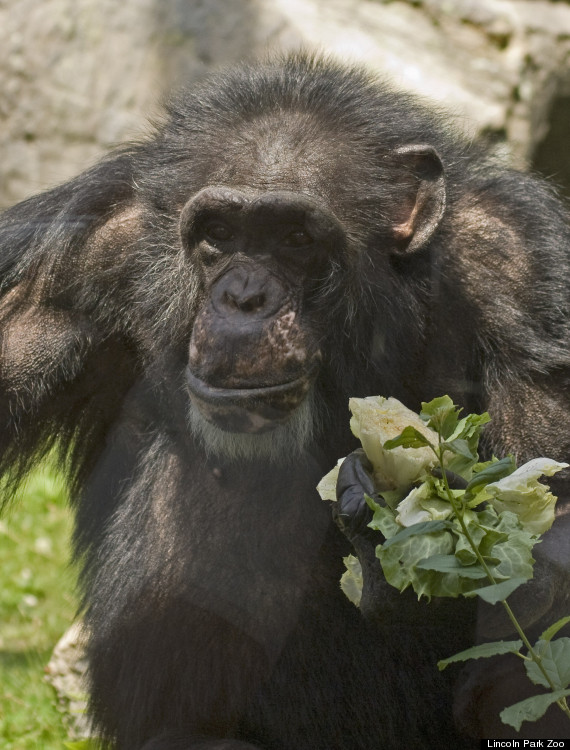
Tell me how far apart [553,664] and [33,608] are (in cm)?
390

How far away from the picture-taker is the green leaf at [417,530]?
2.94 meters

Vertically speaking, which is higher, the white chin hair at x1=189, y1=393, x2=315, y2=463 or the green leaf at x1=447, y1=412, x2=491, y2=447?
the green leaf at x1=447, y1=412, x2=491, y2=447

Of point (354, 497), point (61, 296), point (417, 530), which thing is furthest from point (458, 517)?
point (61, 296)

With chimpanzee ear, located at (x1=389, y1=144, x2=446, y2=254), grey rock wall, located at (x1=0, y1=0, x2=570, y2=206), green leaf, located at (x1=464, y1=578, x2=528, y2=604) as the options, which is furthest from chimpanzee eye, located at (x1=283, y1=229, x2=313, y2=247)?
grey rock wall, located at (x1=0, y1=0, x2=570, y2=206)

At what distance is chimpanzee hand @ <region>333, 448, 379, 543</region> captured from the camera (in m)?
3.11

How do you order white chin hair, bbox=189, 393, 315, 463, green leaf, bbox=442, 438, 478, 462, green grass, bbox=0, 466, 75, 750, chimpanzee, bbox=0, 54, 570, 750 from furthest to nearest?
green grass, bbox=0, 466, 75, 750, chimpanzee, bbox=0, 54, 570, 750, white chin hair, bbox=189, 393, 315, 463, green leaf, bbox=442, 438, 478, 462

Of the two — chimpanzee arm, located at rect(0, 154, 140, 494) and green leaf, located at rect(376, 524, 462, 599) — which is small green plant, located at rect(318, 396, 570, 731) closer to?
green leaf, located at rect(376, 524, 462, 599)

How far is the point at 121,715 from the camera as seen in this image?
404 centimetres

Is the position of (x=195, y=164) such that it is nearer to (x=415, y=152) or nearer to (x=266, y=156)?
(x=266, y=156)

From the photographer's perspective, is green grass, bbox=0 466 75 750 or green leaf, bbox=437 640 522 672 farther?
green grass, bbox=0 466 75 750

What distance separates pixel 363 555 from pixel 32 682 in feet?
9.71

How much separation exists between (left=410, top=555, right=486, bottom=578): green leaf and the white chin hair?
832 mm

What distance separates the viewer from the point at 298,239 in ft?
12.1

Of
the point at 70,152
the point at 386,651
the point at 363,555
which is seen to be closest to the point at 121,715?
the point at 386,651
